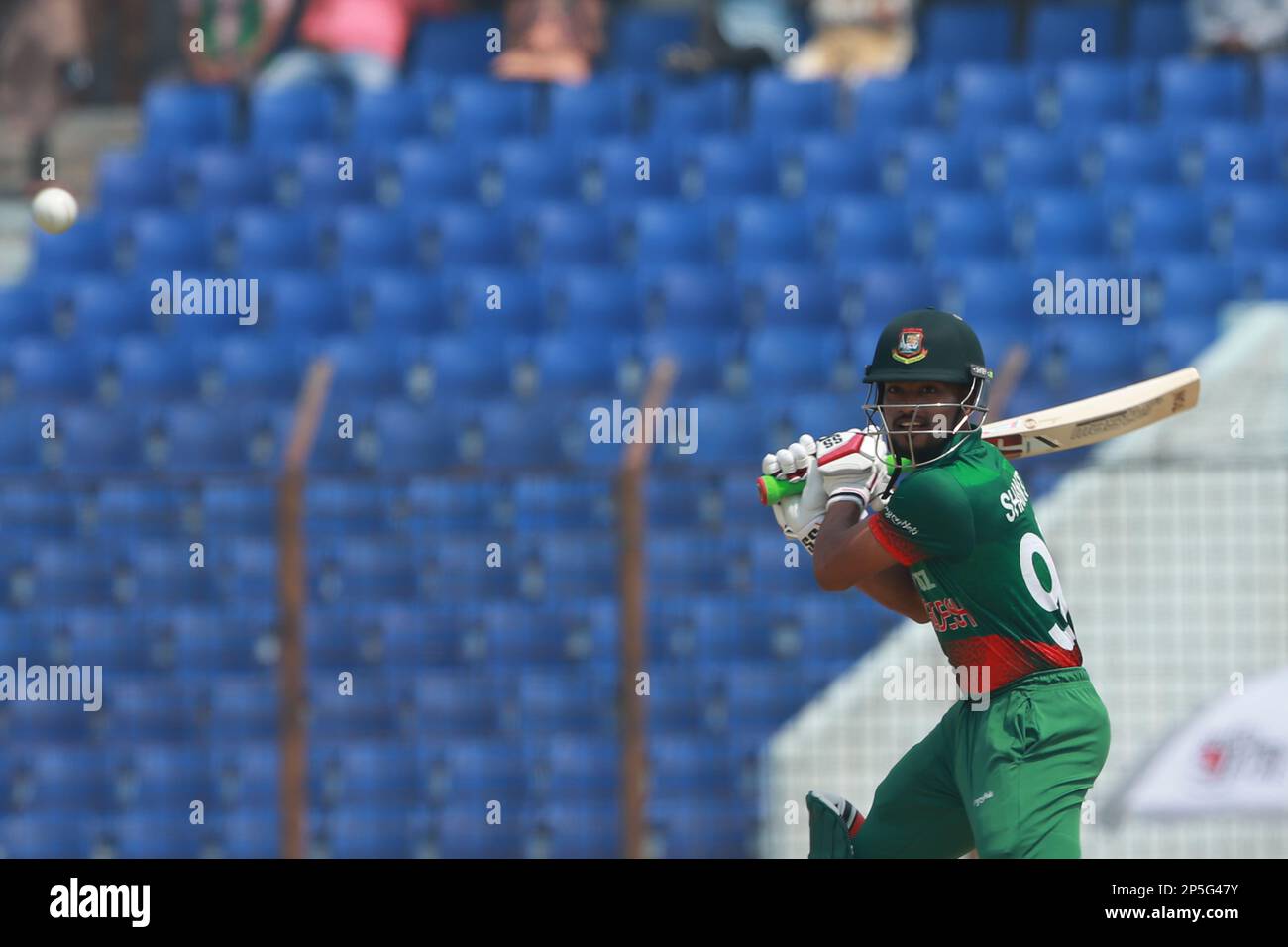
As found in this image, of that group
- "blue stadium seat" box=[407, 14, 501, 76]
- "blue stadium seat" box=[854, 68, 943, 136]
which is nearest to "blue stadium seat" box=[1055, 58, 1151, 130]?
"blue stadium seat" box=[854, 68, 943, 136]

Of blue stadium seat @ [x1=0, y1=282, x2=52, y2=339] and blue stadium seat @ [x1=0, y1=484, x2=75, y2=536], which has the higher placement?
blue stadium seat @ [x1=0, y1=282, x2=52, y2=339]

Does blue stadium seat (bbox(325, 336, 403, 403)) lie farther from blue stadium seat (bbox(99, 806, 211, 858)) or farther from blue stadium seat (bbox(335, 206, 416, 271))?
blue stadium seat (bbox(99, 806, 211, 858))

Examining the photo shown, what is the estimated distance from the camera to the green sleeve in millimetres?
4883

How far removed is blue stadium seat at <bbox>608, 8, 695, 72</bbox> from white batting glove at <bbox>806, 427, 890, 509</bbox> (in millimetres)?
9372

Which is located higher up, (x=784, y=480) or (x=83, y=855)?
(x=784, y=480)

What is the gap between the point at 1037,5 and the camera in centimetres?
1427

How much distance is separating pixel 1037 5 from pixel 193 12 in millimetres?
5818

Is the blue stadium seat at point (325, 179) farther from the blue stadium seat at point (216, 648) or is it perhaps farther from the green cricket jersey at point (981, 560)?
the green cricket jersey at point (981, 560)

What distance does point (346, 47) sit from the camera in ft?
44.7

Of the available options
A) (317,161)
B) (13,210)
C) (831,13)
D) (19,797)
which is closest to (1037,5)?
(831,13)

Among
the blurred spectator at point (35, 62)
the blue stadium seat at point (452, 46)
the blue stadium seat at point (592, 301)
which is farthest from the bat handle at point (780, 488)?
the blurred spectator at point (35, 62)

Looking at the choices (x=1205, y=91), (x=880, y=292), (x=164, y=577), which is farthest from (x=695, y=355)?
(x=1205, y=91)

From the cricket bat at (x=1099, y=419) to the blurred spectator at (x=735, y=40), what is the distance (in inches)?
312
